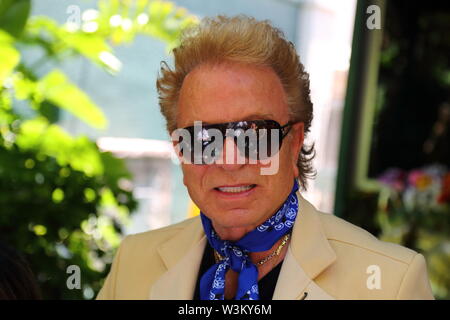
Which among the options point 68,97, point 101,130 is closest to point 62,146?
point 68,97

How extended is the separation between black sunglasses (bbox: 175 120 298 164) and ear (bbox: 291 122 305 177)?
6cm

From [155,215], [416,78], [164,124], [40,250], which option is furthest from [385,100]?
[164,124]

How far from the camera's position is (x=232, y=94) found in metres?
1.31

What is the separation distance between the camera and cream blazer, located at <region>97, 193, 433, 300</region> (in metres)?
1.36

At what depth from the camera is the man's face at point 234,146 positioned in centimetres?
132

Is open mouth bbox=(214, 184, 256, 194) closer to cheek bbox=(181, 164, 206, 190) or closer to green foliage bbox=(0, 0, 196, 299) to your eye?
cheek bbox=(181, 164, 206, 190)

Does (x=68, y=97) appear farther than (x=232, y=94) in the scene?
Yes

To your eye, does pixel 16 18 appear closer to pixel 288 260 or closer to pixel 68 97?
pixel 68 97

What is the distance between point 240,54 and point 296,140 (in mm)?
272

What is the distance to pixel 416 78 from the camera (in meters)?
4.72

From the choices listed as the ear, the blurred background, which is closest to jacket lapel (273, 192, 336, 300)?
the ear

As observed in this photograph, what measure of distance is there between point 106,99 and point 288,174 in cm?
187

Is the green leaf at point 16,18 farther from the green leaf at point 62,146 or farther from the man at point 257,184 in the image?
the man at point 257,184

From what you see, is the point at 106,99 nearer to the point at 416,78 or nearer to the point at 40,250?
the point at 40,250
